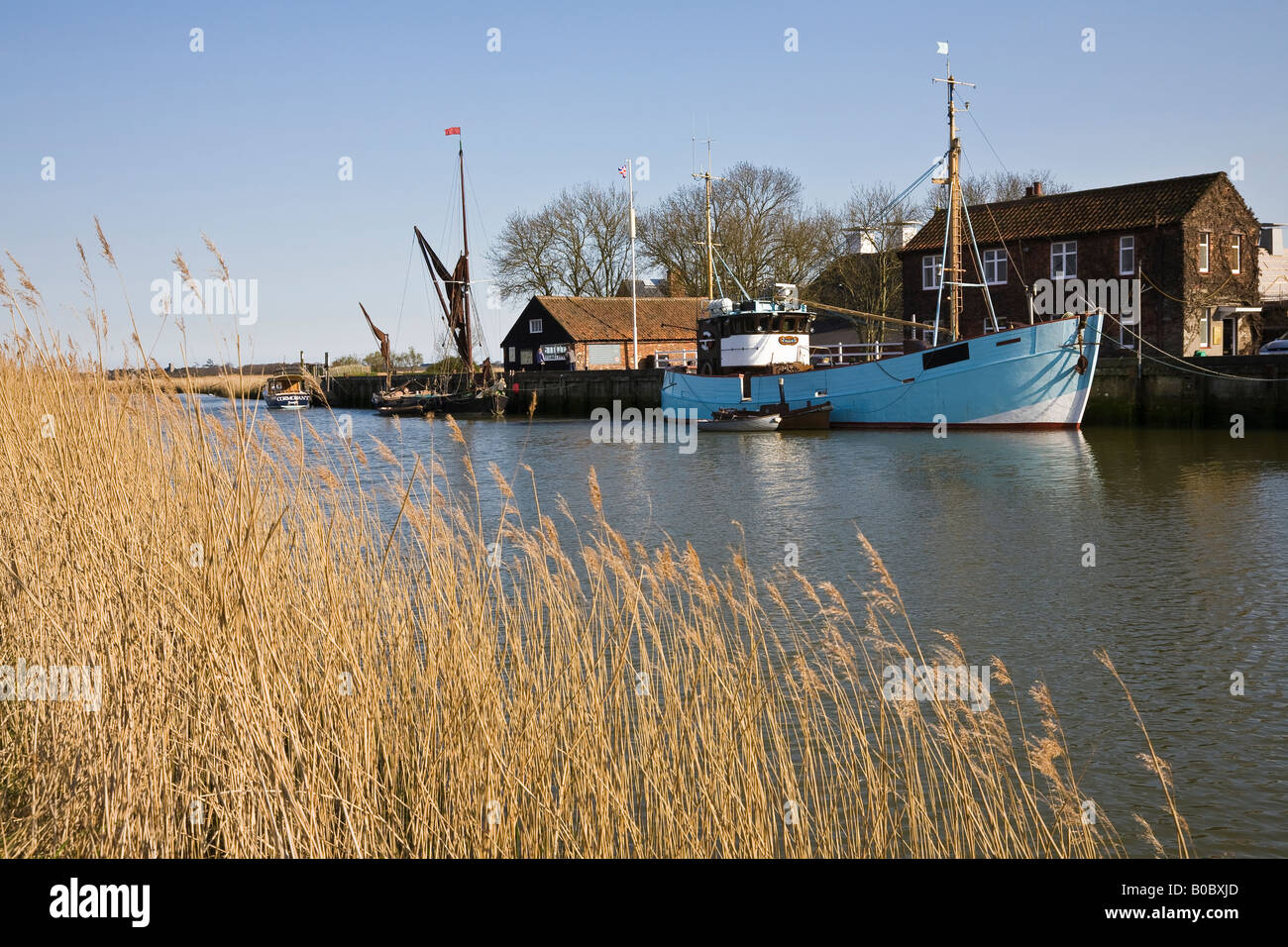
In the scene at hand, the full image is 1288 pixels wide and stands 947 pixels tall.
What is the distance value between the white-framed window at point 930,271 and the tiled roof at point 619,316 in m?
16.6

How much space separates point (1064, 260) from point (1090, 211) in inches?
75.2

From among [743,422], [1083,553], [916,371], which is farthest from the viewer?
[743,422]

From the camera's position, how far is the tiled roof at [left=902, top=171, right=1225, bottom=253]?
1538 inches

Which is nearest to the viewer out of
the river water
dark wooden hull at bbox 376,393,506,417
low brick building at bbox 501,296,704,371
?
the river water

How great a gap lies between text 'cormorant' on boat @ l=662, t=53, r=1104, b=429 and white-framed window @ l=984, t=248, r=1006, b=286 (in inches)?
46.7

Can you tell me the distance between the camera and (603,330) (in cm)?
6128

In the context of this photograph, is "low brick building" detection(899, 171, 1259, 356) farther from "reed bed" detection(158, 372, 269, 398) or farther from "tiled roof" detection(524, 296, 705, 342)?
"reed bed" detection(158, 372, 269, 398)

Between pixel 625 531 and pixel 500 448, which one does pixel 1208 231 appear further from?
pixel 625 531

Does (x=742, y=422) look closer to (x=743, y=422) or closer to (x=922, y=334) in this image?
(x=743, y=422)

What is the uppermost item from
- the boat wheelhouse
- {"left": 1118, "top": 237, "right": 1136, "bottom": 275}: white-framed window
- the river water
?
{"left": 1118, "top": 237, "right": 1136, "bottom": 275}: white-framed window

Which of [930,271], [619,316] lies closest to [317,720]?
[930,271]

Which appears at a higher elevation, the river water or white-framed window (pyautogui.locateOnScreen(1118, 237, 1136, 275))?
white-framed window (pyautogui.locateOnScreen(1118, 237, 1136, 275))

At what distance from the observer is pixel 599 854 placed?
174 inches

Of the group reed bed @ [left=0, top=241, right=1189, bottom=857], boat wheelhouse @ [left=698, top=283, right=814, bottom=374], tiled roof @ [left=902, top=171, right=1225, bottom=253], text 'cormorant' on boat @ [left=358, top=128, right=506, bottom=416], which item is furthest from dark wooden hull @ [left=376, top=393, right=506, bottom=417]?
reed bed @ [left=0, top=241, right=1189, bottom=857]
